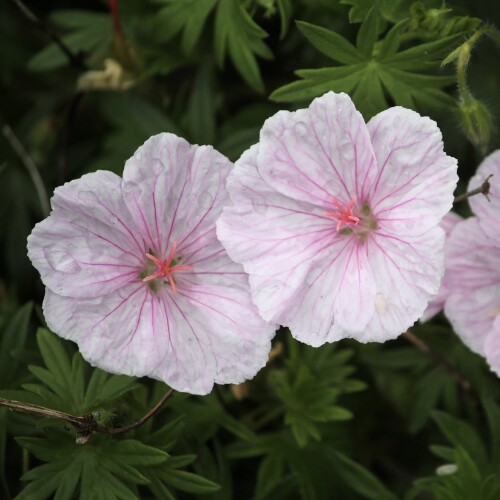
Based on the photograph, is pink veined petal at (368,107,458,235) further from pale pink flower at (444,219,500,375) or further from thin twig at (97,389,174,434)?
thin twig at (97,389,174,434)

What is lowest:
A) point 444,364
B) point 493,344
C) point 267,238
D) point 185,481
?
point 444,364

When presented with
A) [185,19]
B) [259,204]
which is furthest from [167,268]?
[185,19]

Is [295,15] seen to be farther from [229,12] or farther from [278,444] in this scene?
[278,444]

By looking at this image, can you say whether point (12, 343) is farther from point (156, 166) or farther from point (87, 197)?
point (156, 166)

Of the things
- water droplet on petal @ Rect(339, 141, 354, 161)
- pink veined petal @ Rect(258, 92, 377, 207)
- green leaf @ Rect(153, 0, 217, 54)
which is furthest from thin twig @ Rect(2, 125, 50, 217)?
water droplet on petal @ Rect(339, 141, 354, 161)

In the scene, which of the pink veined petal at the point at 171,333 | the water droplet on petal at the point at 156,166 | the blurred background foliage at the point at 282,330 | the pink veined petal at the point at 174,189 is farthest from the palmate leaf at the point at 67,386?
the water droplet on petal at the point at 156,166

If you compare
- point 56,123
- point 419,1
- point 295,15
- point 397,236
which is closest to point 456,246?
point 397,236
